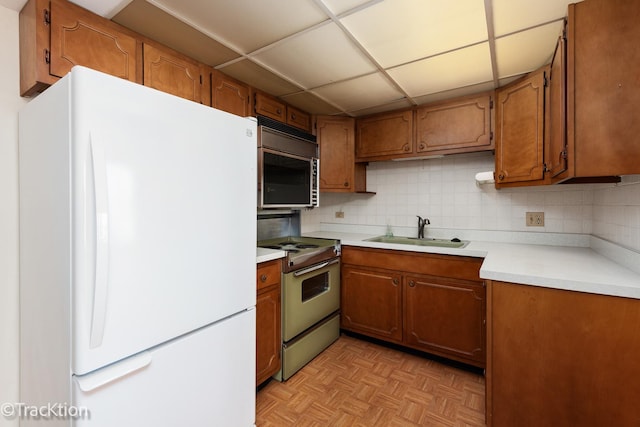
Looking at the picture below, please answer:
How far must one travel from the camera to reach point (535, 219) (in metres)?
2.25

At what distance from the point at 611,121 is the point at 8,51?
2.50 metres

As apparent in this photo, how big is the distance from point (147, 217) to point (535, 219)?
2.58 metres

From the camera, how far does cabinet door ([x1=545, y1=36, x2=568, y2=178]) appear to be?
1271 mm

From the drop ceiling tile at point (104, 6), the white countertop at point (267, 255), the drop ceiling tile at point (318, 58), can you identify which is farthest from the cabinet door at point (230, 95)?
the white countertop at point (267, 255)

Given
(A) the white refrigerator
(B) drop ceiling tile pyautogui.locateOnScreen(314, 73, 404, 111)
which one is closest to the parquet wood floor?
(A) the white refrigerator

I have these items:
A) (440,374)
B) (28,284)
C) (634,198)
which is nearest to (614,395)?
(634,198)

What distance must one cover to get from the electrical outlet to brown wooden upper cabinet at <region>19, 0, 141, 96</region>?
111 inches

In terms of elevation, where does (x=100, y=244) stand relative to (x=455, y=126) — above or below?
below

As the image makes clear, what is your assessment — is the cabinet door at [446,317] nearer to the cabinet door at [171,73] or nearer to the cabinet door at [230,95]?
the cabinet door at [230,95]

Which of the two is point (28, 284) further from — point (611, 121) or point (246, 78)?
point (611, 121)

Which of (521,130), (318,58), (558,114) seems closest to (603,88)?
(558,114)

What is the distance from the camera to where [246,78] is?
77.2 inches

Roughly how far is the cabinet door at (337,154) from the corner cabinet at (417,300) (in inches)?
24.5

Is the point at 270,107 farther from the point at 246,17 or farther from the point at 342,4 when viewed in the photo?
the point at 342,4
